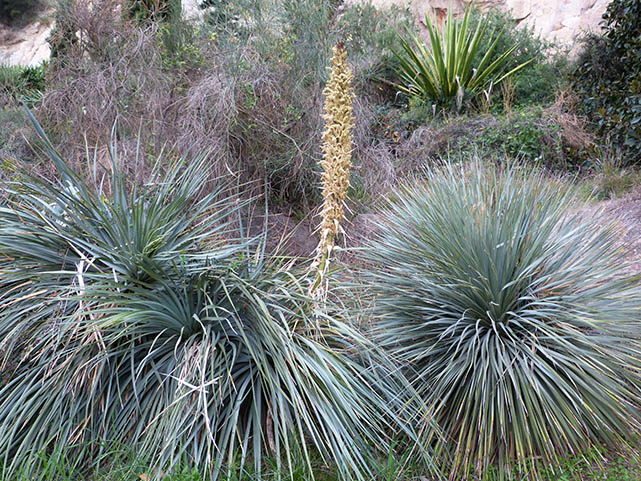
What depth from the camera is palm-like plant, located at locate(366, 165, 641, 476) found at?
10.1ft

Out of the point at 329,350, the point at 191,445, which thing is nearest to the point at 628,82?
the point at 329,350

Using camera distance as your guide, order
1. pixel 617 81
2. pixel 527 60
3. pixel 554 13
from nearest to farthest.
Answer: pixel 617 81 < pixel 527 60 < pixel 554 13

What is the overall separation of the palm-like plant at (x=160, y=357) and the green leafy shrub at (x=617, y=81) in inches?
230

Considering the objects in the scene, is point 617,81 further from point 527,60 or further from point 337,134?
point 337,134

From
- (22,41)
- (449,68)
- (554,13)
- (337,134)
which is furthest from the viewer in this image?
(22,41)

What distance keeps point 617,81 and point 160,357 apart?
25.2 feet

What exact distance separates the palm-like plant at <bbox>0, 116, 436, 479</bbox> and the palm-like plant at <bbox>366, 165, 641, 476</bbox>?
1.24 ft

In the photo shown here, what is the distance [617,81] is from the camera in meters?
8.09

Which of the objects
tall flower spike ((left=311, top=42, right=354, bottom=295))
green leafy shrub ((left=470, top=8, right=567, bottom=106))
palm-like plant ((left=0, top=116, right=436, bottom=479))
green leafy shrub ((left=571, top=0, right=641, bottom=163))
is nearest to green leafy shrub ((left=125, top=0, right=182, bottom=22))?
palm-like plant ((left=0, top=116, right=436, bottom=479))

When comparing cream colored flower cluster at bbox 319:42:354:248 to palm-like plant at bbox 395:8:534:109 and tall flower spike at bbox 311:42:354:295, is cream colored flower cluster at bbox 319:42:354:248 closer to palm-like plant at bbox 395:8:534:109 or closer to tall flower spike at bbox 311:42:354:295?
tall flower spike at bbox 311:42:354:295

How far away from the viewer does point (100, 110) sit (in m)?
6.21

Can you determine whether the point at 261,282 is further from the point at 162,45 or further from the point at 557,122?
the point at 557,122

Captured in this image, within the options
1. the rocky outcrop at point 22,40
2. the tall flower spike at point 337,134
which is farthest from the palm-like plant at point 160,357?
the rocky outcrop at point 22,40

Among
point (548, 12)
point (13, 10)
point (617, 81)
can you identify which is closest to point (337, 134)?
point (617, 81)
